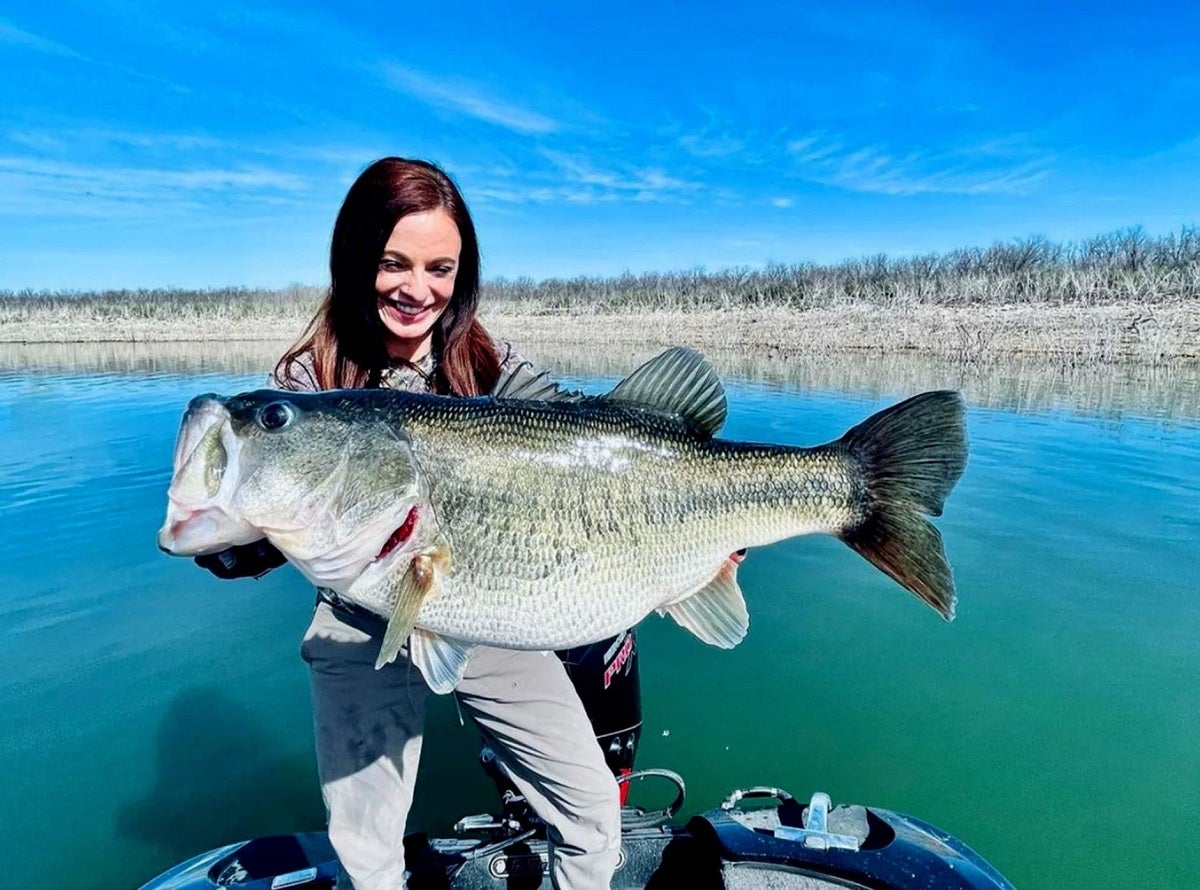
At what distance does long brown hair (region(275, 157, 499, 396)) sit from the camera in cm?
258

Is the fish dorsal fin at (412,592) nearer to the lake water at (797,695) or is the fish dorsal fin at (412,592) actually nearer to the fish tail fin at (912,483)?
the fish tail fin at (912,483)

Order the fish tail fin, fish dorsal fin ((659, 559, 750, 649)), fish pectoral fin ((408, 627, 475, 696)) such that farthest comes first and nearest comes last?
fish dorsal fin ((659, 559, 750, 649)) → the fish tail fin → fish pectoral fin ((408, 627, 475, 696))

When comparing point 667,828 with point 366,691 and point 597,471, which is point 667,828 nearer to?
point 366,691

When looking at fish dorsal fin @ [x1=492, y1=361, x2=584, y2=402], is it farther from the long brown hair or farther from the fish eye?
the fish eye

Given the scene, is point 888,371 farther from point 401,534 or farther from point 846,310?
point 401,534

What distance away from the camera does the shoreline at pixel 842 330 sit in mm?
19812

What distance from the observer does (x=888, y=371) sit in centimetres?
1781

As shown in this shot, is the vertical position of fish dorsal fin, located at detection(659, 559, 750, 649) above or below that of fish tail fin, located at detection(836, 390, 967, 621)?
below

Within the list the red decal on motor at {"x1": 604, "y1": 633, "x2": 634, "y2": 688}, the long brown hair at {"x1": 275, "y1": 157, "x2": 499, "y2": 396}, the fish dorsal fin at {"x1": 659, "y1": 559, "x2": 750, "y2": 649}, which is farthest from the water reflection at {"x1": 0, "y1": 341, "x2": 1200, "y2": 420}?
the long brown hair at {"x1": 275, "y1": 157, "x2": 499, "y2": 396}

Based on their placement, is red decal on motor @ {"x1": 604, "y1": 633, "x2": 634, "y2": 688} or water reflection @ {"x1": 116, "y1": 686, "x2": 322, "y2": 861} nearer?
red decal on motor @ {"x1": 604, "y1": 633, "x2": 634, "y2": 688}

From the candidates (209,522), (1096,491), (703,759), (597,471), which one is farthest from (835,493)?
(1096,491)

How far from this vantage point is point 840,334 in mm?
24969

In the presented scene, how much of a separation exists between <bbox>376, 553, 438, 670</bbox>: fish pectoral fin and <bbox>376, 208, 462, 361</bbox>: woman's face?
1018 mm

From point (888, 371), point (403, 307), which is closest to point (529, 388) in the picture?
point (403, 307)
